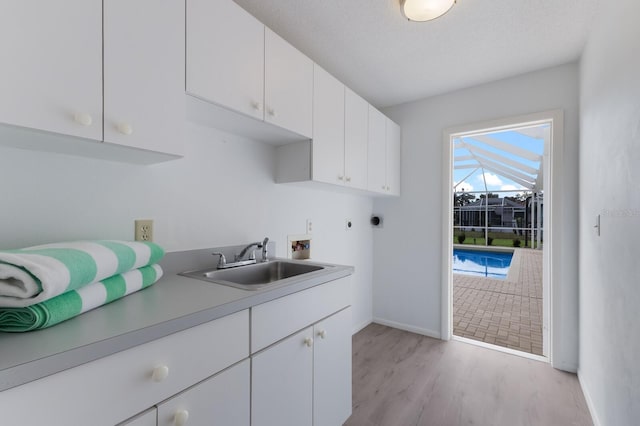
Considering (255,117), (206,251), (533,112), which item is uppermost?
(533,112)

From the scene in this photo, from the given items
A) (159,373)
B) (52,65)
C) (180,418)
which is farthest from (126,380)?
(52,65)

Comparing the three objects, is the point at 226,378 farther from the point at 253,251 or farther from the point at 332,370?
the point at 253,251

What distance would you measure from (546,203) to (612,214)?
1.12 m

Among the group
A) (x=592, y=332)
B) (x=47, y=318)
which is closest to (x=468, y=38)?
(x=592, y=332)

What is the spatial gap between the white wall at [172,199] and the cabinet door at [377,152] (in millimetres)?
401

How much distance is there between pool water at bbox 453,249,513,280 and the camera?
619 centimetres

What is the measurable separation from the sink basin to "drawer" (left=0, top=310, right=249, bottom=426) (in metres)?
0.50

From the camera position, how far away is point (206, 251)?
1460mm

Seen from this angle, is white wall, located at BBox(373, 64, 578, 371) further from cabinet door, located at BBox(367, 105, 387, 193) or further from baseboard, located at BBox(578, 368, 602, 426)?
cabinet door, located at BBox(367, 105, 387, 193)

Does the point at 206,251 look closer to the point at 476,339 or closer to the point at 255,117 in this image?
the point at 255,117

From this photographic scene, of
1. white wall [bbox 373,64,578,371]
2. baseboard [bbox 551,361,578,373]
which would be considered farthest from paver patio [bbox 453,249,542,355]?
white wall [bbox 373,64,578,371]

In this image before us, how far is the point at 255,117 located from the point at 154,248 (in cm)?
72

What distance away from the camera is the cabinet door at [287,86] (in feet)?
4.51

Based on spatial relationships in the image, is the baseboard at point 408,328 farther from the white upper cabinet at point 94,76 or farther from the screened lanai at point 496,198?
the screened lanai at point 496,198
